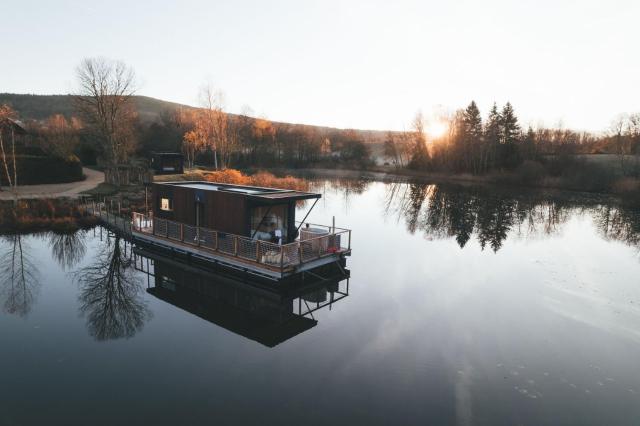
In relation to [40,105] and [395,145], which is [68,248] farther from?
[40,105]

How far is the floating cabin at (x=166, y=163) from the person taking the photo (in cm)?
4256

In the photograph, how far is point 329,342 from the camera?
1193cm

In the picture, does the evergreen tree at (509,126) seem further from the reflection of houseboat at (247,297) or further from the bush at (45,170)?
the bush at (45,170)

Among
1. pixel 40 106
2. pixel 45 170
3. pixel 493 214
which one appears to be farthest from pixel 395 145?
pixel 40 106

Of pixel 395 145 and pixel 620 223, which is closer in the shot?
pixel 620 223

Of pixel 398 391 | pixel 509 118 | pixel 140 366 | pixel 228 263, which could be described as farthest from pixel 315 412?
pixel 509 118

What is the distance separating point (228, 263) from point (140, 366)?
6.96m

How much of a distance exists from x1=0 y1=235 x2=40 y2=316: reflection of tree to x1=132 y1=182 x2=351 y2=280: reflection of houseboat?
5.41 m

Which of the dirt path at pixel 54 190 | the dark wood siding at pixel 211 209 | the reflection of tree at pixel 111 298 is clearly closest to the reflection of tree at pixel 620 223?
the dark wood siding at pixel 211 209

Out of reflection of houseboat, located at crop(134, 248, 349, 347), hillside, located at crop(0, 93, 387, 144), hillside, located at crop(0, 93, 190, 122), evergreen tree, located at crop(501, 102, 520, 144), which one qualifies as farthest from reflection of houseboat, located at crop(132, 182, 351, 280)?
hillside, located at crop(0, 93, 190, 122)

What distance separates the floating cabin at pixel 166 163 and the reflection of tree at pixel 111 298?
24.2 m

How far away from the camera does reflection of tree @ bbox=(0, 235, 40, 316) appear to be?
44.7ft

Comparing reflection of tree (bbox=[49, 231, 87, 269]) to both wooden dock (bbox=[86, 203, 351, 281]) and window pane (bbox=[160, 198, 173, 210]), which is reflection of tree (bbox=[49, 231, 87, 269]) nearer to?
wooden dock (bbox=[86, 203, 351, 281])

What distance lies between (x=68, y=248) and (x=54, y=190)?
63.9 ft
